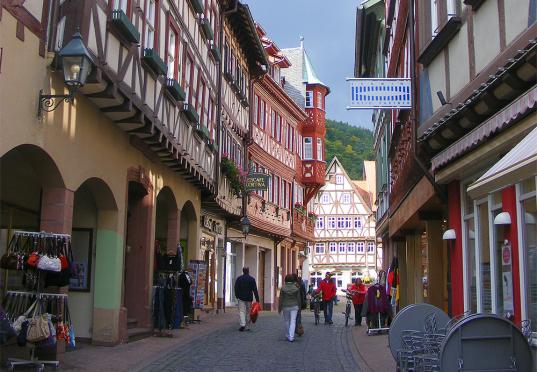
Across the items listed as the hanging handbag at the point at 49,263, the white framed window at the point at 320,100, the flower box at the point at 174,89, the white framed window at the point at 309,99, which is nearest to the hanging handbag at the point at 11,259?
the hanging handbag at the point at 49,263

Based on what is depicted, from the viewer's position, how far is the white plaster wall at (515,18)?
774cm

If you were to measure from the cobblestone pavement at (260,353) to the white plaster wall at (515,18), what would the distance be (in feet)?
18.7

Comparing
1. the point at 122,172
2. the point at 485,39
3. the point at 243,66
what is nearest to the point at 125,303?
the point at 122,172

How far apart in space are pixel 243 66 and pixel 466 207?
1820 cm

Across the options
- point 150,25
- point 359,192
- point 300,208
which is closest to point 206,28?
point 150,25

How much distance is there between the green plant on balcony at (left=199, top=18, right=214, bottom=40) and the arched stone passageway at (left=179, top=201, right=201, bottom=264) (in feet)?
16.3

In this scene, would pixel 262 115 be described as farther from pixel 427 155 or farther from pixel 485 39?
pixel 485 39

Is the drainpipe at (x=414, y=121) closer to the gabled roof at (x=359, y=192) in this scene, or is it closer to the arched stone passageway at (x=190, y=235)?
the arched stone passageway at (x=190, y=235)

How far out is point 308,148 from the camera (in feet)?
129

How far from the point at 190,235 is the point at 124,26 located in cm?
1009

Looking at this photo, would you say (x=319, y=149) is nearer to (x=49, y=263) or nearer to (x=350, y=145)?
(x=49, y=263)

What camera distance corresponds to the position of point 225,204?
23.7 m

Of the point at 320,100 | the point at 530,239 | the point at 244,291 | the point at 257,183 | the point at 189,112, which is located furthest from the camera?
the point at 320,100

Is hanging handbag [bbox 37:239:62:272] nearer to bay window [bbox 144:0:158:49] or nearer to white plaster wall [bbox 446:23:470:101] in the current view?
bay window [bbox 144:0:158:49]
